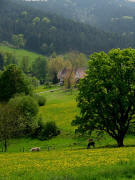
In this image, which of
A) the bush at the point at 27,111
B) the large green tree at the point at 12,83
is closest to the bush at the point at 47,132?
the bush at the point at 27,111

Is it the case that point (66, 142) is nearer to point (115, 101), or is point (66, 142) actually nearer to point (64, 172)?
point (115, 101)

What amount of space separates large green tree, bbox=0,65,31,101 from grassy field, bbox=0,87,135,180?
12858 mm

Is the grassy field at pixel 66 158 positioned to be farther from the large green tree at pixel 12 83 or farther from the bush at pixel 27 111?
the large green tree at pixel 12 83

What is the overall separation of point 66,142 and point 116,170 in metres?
35.5

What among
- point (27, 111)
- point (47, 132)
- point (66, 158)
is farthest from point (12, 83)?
point (66, 158)

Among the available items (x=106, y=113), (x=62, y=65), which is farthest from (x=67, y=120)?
(x=62, y=65)

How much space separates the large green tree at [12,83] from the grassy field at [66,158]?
12858 mm

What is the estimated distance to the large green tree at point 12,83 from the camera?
70.6 m

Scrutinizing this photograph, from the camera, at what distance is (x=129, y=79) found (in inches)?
1188

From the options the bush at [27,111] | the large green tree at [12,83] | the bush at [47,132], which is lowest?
the bush at [47,132]

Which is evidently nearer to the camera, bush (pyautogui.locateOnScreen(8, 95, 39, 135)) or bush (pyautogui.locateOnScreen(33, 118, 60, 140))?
bush (pyautogui.locateOnScreen(33, 118, 60, 140))

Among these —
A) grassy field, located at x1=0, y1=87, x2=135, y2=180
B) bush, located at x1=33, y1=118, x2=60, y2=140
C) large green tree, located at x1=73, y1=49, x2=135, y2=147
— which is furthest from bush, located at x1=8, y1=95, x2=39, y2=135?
large green tree, located at x1=73, y1=49, x2=135, y2=147

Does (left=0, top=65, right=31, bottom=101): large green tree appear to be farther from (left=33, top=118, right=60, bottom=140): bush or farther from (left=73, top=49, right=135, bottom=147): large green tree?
(left=73, top=49, right=135, bottom=147): large green tree

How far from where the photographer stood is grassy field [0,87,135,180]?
12250mm
